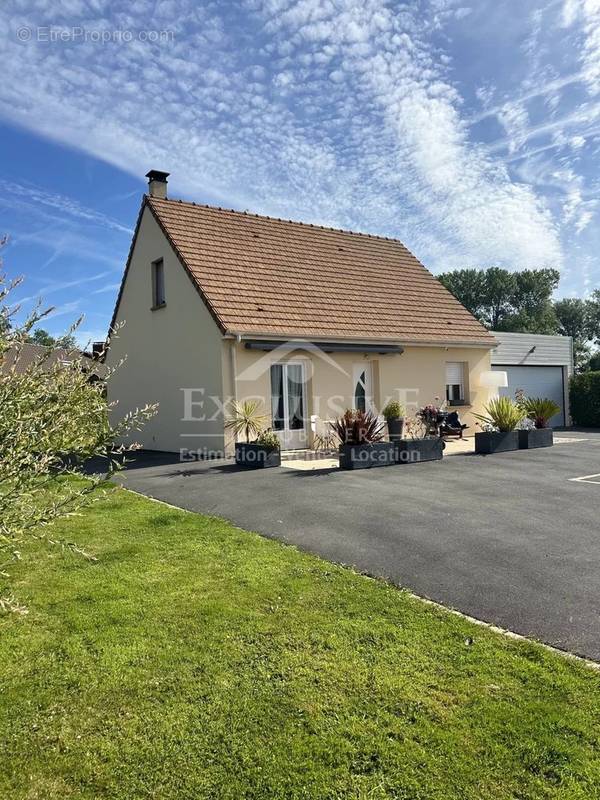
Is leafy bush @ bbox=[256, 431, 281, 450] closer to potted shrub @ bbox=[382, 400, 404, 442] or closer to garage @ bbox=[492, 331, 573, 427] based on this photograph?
potted shrub @ bbox=[382, 400, 404, 442]

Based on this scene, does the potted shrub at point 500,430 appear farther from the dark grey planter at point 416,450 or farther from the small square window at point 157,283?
the small square window at point 157,283

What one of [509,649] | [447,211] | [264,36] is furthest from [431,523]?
[447,211]

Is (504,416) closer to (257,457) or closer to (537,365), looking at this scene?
(257,457)

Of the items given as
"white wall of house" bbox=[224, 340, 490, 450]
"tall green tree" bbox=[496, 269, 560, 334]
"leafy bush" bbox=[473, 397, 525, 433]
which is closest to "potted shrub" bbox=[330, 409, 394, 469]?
"white wall of house" bbox=[224, 340, 490, 450]

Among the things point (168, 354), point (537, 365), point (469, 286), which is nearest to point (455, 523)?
point (168, 354)

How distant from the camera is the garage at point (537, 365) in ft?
81.1

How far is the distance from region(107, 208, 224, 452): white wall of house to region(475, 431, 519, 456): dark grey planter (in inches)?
271

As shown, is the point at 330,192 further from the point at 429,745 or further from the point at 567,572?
the point at 429,745

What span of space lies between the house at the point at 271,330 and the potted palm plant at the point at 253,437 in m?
0.32

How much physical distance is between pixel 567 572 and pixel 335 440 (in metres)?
10.6

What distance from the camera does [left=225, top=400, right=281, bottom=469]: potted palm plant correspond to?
38.7 ft

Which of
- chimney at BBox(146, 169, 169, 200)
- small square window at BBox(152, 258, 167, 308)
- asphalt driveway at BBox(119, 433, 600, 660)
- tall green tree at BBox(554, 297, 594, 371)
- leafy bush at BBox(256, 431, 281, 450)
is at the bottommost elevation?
asphalt driveway at BBox(119, 433, 600, 660)

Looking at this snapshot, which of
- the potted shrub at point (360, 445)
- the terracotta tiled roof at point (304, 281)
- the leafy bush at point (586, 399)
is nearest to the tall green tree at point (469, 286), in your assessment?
the leafy bush at point (586, 399)

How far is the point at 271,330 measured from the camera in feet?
45.8
